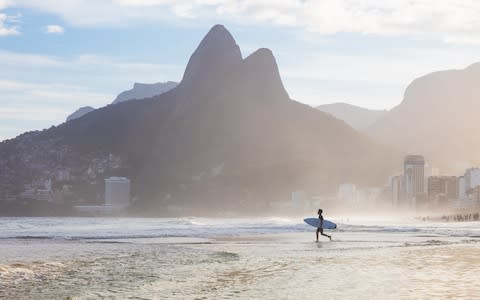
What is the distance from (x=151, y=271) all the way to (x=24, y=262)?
22.5 ft

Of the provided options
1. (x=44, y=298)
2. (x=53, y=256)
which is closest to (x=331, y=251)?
(x=53, y=256)

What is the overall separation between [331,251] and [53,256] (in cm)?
1386

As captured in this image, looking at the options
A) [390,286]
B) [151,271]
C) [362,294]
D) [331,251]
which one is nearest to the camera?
[362,294]

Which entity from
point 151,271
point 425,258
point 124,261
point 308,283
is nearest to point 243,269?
point 151,271

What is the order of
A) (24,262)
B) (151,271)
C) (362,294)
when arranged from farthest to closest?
(24,262) < (151,271) < (362,294)

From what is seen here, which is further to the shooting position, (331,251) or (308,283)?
(331,251)

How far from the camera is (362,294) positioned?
56.6ft

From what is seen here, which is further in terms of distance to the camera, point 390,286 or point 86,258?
point 86,258

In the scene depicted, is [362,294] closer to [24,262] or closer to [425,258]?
[425,258]

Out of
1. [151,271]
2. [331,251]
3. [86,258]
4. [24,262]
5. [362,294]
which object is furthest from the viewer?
[331,251]

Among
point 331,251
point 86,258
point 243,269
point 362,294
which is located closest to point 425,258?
point 331,251

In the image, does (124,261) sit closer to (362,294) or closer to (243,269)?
(243,269)

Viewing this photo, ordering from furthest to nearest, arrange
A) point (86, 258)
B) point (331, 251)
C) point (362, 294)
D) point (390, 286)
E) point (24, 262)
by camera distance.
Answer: point (331, 251)
point (86, 258)
point (24, 262)
point (390, 286)
point (362, 294)

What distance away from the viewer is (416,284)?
1898 cm
